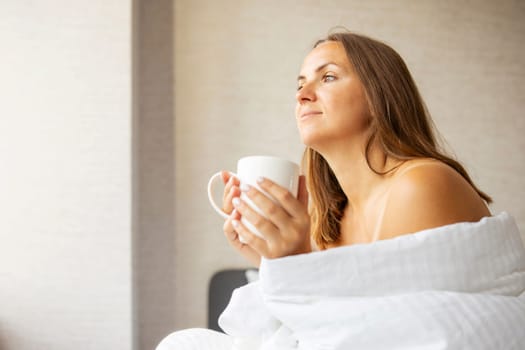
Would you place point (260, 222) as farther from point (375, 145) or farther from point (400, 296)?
point (375, 145)

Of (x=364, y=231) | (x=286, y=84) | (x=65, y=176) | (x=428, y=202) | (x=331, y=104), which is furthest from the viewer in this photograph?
(x=286, y=84)

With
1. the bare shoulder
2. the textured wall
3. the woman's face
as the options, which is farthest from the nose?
the textured wall

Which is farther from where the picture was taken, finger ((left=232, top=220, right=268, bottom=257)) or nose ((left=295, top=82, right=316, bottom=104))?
nose ((left=295, top=82, right=316, bottom=104))

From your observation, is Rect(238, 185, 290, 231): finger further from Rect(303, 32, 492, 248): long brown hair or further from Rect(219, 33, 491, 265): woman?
Rect(303, 32, 492, 248): long brown hair

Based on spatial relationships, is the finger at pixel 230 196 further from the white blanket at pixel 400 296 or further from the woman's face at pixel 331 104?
the woman's face at pixel 331 104

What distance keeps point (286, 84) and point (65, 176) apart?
1025mm

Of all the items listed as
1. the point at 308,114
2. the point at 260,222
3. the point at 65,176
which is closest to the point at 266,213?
the point at 260,222

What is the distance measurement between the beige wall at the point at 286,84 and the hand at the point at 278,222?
1.54 m

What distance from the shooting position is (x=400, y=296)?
0.63m

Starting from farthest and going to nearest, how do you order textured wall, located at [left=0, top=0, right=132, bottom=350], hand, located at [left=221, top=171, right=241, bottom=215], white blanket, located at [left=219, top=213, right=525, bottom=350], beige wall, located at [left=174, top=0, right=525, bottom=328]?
beige wall, located at [left=174, top=0, right=525, bottom=328], textured wall, located at [left=0, top=0, right=132, bottom=350], hand, located at [left=221, top=171, right=241, bottom=215], white blanket, located at [left=219, top=213, right=525, bottom=350]

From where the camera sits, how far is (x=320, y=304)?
0.64 meters

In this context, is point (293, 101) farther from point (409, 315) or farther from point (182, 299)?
point (409, 315)

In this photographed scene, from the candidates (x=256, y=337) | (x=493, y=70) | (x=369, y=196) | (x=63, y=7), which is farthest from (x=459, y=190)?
(x=493, y=70)

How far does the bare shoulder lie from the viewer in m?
0.75
